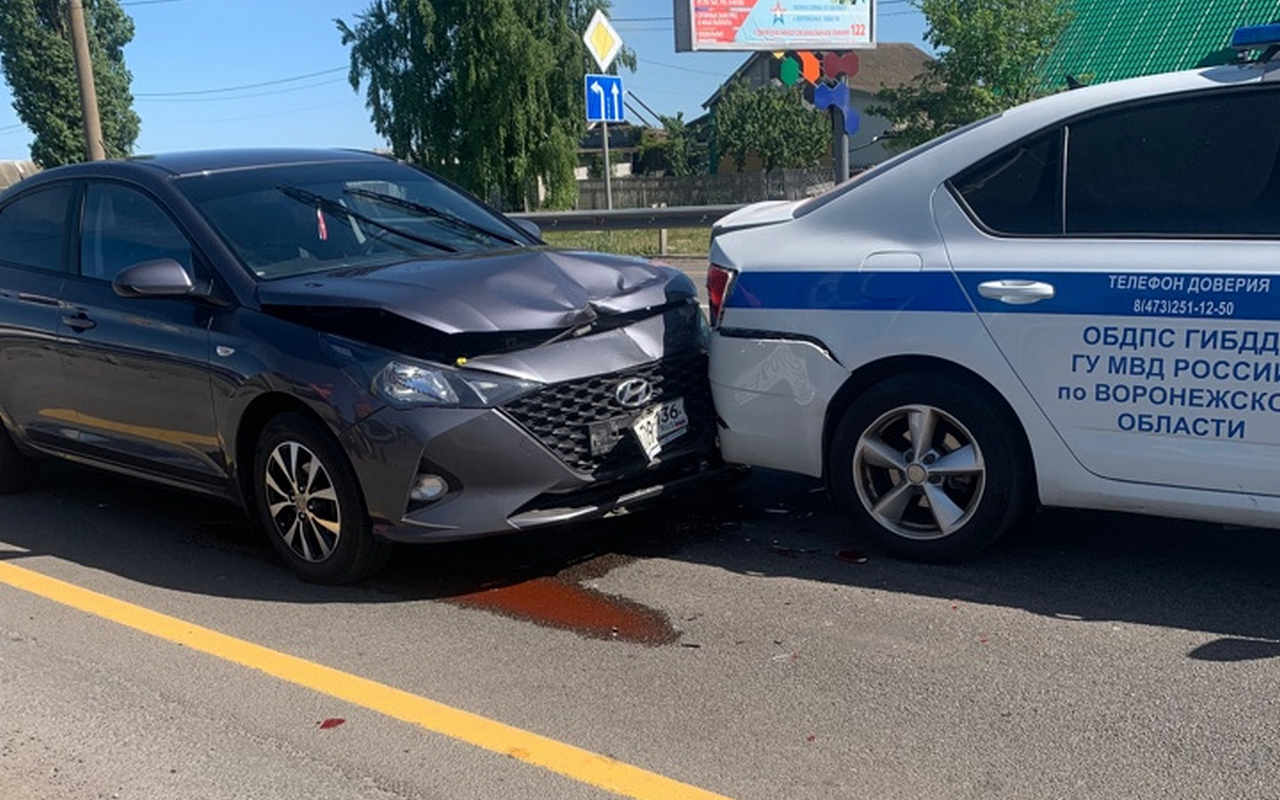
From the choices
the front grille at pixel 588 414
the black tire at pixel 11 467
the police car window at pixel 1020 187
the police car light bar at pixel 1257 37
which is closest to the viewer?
the police car light bar at pixel 1257 37

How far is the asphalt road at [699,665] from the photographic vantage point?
348 cm

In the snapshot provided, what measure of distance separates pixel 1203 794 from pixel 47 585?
438 cm

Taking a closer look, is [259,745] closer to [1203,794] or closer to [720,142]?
[1203,794]

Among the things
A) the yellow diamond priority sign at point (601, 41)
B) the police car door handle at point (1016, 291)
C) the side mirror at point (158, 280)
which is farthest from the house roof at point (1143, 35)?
the side mirror at point (158, 280)

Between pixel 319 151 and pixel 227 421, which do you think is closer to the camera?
pixel 227 421

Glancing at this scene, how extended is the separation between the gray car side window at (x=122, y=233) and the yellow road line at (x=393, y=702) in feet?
4.71

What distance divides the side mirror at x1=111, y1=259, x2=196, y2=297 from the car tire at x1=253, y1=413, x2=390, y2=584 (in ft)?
2.30

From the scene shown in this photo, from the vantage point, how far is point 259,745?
3.75 meters

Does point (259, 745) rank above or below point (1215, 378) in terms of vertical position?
below

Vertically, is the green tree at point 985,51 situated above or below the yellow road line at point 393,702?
above

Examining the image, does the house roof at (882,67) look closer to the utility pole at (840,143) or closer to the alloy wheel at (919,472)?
the utility pole at (840,143)

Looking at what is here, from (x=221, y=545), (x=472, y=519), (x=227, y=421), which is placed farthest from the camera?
(x=221, y=545)

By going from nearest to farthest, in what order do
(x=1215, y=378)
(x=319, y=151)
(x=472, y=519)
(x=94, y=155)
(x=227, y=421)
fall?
(x=1215, y=378)
(x=472, y=519)
(x=227, y=421)
(x=319, y=151)
(x=94, y=155)

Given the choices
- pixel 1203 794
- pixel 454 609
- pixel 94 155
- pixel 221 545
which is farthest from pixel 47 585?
pixel 94 155
